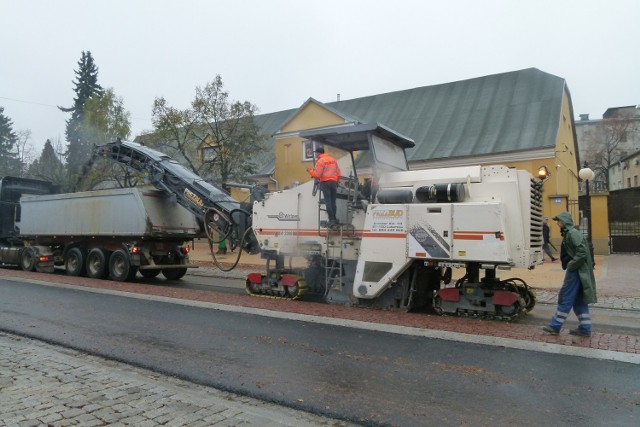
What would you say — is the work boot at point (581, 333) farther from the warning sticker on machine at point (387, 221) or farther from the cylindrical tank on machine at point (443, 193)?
the warning sticker on machine at point (387, 221)

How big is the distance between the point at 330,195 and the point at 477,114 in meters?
18.9

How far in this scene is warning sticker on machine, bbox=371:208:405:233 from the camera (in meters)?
8.45

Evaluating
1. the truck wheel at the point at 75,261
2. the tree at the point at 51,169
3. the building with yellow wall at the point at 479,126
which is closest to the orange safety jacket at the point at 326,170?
the truck wheel at the point at 75,261

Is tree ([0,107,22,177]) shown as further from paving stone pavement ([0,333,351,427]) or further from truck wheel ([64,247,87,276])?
paving stone pavement ([0,333,351,427])

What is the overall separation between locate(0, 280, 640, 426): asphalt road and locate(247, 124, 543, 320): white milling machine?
5.65 ft

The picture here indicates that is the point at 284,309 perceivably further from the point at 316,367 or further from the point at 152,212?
the point at 152,212

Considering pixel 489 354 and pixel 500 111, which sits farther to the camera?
pixel 500 111

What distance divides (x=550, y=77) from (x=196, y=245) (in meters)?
20.5

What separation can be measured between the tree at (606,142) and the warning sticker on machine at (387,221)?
190ft

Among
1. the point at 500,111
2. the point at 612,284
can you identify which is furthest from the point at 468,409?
the point at 500,111

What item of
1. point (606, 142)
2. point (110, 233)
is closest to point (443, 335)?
point (110, 233)

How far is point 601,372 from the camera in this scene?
5293 millimetres

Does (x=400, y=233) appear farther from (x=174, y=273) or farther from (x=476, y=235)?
(x=174, y=273)

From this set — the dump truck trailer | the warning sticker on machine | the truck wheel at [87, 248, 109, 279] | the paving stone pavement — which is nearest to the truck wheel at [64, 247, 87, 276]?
the dump truck trailer
